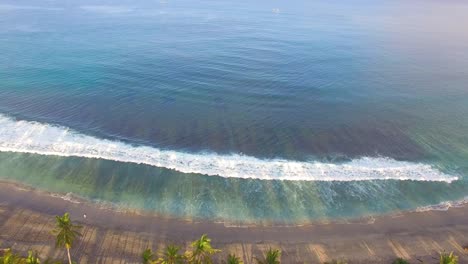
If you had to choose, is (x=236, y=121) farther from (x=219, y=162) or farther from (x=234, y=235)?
(x=234, y=235)

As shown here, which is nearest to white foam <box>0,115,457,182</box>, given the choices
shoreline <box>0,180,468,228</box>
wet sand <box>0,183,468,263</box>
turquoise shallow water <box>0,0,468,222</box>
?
turquoise shallow water <box>0,0,468,222</box>

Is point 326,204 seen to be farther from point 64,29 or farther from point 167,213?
point 64,29

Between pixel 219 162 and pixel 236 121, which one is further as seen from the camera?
pixel 236 121

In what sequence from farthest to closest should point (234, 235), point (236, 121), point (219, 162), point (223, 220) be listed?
point (236, 121) < point (219, 162) < point (223, 220) < point (234, 235)

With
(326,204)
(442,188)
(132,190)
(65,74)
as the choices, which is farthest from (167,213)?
(65,74)

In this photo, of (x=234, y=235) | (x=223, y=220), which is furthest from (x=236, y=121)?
(x=234, y=235)

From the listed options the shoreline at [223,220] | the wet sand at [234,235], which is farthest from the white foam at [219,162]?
the wet sand at [234,235]
